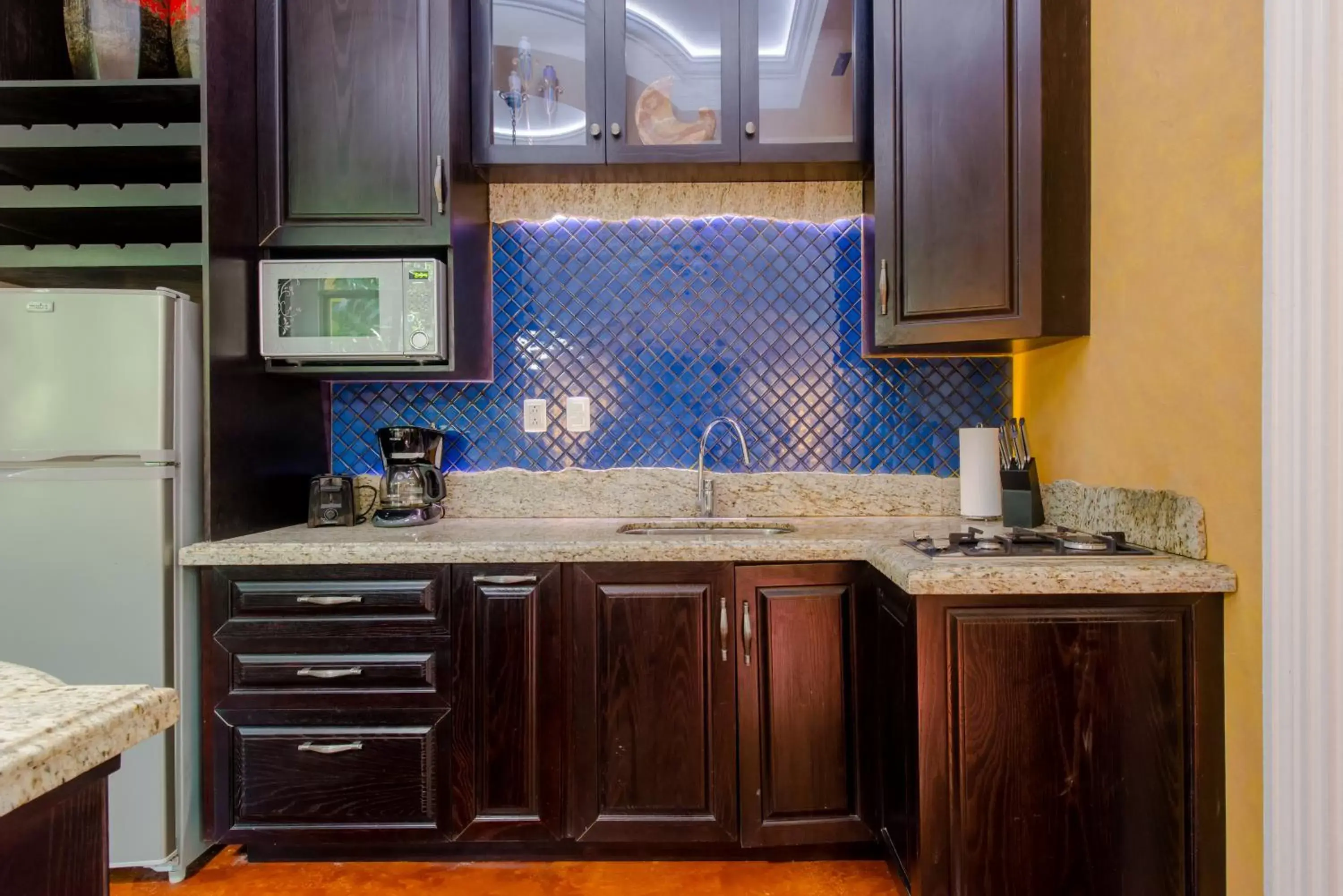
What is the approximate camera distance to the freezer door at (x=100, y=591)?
1.75 m

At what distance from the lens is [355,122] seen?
2059mm

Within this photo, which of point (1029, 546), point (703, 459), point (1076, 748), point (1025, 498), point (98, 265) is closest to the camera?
point (1076, 748)

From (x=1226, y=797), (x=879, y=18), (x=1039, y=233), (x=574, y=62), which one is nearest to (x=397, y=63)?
(x=574, y=62)

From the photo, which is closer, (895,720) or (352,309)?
(895,720)

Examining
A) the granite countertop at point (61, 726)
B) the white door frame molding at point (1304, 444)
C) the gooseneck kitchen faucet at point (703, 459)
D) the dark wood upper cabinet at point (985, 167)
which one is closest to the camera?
the granite countertop at point (61, 726)

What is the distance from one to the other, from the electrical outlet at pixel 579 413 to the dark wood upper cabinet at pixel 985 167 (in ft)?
3.31

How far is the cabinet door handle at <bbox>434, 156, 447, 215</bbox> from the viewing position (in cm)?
204

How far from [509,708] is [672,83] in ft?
6.02

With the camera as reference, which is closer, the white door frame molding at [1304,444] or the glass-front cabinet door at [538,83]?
the white door frame molding at [1304,444]

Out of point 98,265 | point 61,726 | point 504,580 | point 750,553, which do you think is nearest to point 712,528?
point 750,553

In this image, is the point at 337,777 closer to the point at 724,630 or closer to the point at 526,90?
the point at 724,630

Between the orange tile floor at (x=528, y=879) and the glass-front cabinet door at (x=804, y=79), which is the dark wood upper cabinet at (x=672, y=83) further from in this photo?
the orange tile floor at (x=528, y=879)

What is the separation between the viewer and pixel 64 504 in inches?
69.0

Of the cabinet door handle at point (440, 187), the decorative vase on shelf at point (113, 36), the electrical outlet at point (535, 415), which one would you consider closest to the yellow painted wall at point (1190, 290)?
the electrical outlet at point (535, 415)
